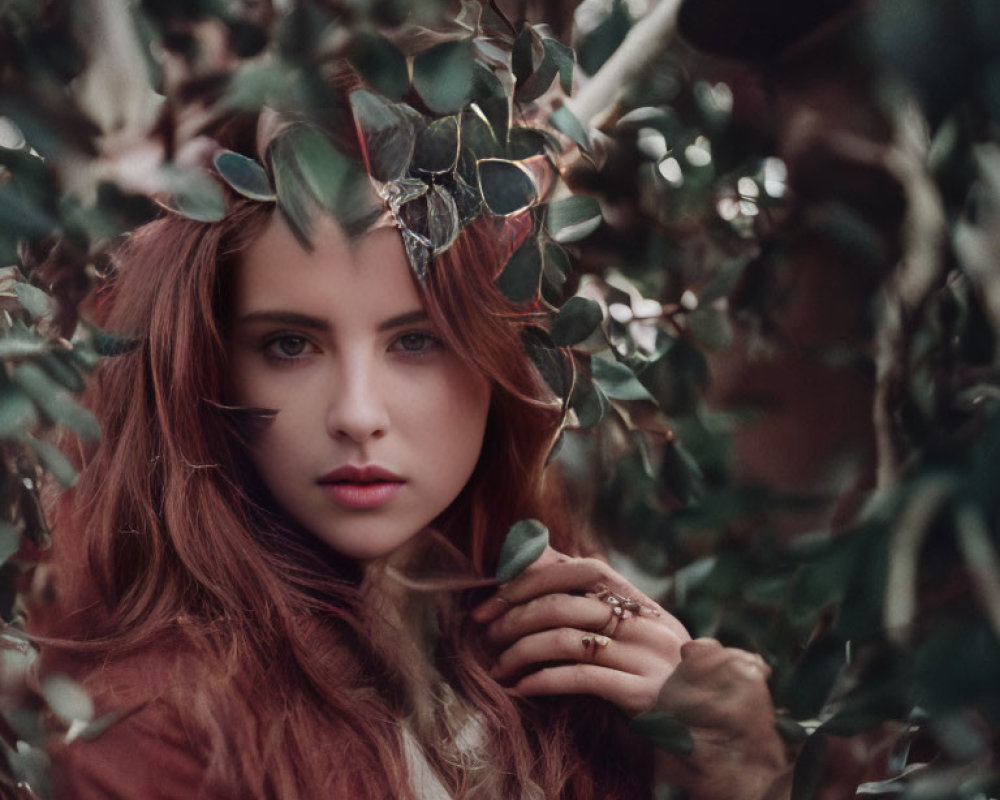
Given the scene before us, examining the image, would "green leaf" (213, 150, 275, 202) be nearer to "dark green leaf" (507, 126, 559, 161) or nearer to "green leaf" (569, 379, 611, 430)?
"dark green leaf" (507, 126, 559, 161)

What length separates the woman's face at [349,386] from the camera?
106 cm

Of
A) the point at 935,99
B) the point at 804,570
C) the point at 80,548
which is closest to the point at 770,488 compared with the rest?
the point at 804,570

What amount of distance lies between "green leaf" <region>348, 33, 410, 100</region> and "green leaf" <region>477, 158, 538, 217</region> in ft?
0.34

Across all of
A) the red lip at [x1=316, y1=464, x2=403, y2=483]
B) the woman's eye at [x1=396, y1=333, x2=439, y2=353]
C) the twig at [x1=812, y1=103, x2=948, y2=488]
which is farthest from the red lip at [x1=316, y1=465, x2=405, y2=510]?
the twig at [x1=812, y1=103, x2=948, y2=488]

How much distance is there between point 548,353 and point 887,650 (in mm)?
397

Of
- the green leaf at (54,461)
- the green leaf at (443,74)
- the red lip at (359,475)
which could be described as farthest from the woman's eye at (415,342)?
the green leaf at (54,461)

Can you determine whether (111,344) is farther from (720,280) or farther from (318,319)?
(720,280)

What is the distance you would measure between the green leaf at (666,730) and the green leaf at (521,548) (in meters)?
0.17

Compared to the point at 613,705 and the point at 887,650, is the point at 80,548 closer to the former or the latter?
the point at 613,705

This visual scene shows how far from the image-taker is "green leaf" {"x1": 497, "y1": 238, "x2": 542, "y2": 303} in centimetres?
106

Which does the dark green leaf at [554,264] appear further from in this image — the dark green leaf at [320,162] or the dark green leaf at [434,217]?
the dark green leaf at [320,162]

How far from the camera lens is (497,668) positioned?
1133 mm

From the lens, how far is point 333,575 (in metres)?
1.13

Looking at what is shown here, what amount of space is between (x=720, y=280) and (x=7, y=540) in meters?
0.67
